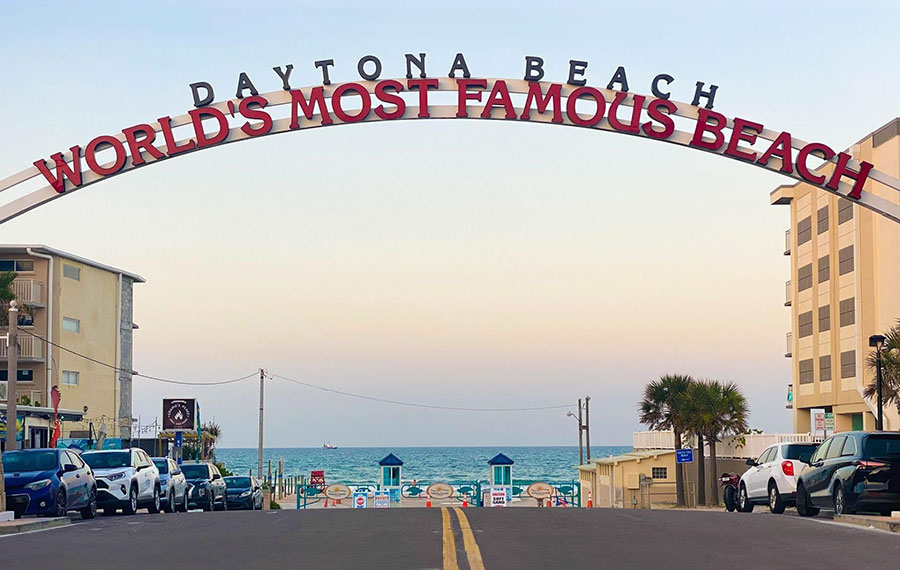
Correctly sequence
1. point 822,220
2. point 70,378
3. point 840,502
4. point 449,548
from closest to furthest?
point 449,548 < point 840,502 < point 822,220 < point 70,378

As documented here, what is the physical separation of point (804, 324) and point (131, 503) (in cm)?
4253

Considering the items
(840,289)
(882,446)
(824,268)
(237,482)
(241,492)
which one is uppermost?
(824,268)

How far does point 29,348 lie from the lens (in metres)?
68.9

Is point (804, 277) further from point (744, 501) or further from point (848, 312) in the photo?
point (744, 501)

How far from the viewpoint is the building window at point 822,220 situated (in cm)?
5797

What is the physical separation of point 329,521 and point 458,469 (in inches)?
5997

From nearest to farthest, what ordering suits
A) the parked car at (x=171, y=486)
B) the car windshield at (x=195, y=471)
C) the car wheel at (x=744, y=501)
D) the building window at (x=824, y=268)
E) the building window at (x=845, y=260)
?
the car wheel at (x=744, y=501), the parked car at (x=171, y=486), the car windshield at (x=195, y=471), the building window at (x=845, y=260), the building window at (x=824, y=268)

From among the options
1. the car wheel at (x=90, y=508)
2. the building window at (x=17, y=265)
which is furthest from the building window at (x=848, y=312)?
the building window at (x=17, y=265)

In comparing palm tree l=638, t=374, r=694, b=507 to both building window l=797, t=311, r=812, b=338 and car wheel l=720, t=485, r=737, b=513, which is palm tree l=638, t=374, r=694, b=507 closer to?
building window l=797, t=311, r=812, b=338

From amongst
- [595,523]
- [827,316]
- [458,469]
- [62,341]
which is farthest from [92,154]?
[458,469]

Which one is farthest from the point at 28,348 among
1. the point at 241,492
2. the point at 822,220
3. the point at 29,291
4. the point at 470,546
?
the point at 470,546

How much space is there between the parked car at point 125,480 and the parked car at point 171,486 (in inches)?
28.7

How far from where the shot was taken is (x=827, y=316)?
58094 millimetres

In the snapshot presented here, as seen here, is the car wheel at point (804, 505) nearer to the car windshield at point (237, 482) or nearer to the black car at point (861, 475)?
the black car at point (861, 475)
